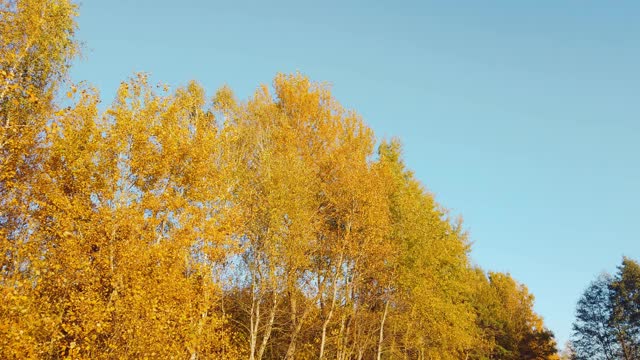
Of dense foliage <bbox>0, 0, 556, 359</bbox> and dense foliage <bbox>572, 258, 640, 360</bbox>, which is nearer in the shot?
dense foliage <bbox>0, 0, 556, 359</bbox>

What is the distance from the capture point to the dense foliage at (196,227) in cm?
1739

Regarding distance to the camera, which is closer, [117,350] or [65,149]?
[117,350]

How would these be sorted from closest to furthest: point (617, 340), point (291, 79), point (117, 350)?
point (117, 350), point (291, 79), point (617, 340)

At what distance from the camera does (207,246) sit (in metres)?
22.0

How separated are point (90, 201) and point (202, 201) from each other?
16.5 ft

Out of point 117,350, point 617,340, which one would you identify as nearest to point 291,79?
point 117,350

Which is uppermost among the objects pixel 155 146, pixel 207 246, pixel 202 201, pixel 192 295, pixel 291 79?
pixel 291 79

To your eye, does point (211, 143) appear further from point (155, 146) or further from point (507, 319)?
point (507, 319)

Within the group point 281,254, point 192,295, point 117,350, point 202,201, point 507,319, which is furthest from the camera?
point 507,319

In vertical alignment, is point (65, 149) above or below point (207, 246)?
above

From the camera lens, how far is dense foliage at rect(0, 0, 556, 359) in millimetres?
17391

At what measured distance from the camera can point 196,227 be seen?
21.5 meters

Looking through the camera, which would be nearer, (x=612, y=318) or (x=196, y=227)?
(x=196, y=227)

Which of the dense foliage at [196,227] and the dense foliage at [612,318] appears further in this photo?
the dense foliage at [612,318]
